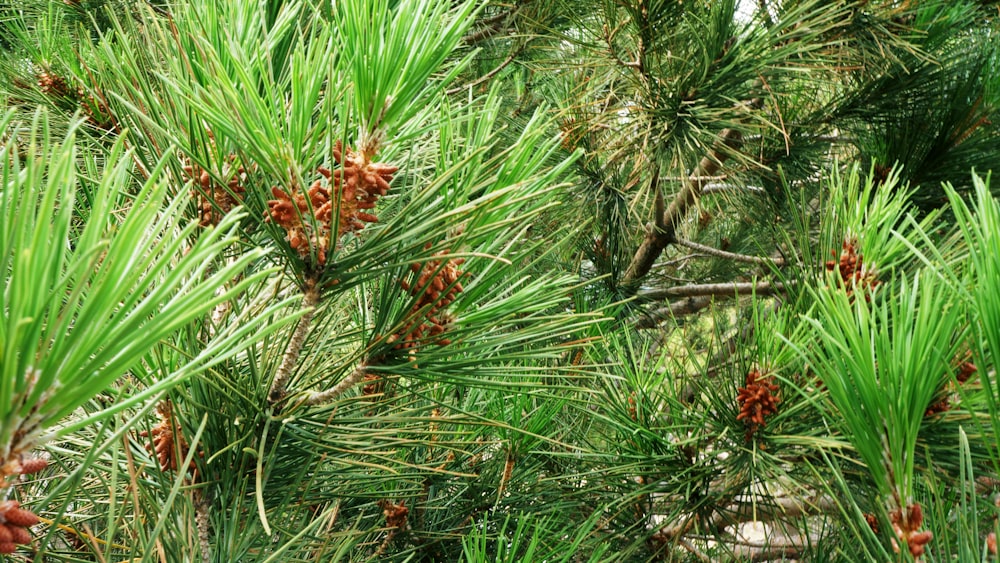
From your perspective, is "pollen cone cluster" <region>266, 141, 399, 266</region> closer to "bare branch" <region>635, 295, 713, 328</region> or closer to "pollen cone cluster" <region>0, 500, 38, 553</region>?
"pollen cone cluster" <region>0, 500, 38, 553</region>

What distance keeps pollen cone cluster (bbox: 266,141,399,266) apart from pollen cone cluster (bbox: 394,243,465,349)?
Answer: 0.05m

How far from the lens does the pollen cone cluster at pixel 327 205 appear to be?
0.37 m

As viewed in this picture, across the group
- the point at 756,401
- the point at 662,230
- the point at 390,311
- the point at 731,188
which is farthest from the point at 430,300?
the point at 731,188

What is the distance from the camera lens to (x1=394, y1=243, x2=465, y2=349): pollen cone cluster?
0.41m

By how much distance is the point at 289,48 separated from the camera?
51 centimetres

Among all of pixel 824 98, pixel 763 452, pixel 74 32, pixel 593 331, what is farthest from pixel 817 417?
pixel 74 32

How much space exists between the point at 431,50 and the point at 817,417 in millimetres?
410

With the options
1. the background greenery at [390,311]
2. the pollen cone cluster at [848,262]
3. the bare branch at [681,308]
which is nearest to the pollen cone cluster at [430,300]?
the background greenery at [390,311]

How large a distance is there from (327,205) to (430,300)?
0.29ft

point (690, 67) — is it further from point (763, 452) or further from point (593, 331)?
point (763, 452)

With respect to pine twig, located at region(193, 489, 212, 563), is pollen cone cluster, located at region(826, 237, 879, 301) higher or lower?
higher

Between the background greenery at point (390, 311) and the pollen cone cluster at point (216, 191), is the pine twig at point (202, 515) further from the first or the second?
the pollen cone cluster at point (216, 191)

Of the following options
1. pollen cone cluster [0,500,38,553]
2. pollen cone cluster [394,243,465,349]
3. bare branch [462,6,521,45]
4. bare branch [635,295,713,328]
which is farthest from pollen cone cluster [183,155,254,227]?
bare branch [635,295,713,328]

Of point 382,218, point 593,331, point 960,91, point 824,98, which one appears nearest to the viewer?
point 382,218
